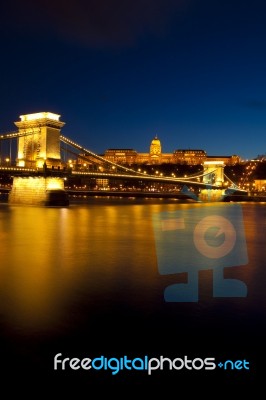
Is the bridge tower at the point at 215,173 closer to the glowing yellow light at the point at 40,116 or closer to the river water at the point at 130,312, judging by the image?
the glowing yellow light at the point at 40,116

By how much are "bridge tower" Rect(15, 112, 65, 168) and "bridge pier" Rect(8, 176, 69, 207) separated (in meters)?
1.38

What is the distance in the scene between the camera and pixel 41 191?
3766cm

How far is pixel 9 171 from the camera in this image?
3331 cm

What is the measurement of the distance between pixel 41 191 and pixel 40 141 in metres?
4.19

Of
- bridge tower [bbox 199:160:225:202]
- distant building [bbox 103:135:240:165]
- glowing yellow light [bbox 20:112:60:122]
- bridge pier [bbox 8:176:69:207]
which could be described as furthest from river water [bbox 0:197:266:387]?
distant building [bbox 103:135:240:165]

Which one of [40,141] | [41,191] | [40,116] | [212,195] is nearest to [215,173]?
[212,195]

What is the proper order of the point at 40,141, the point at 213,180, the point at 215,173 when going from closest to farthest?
the point at 40,141 < the point at 215,173 < the point at 213,180

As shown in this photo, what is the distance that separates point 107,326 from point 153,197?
7981cm

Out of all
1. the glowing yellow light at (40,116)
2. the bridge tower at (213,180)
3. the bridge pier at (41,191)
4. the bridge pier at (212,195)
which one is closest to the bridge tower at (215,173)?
the bridge tower at (213,180)

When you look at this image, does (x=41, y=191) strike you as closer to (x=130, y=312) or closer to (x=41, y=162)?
(x=41, y=162)

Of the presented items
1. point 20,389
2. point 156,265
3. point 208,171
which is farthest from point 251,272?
point 208,171

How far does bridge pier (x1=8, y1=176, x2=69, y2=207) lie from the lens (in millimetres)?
37178

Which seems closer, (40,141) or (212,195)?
(40,141)

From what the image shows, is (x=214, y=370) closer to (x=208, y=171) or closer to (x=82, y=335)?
(x=82, y=335)
